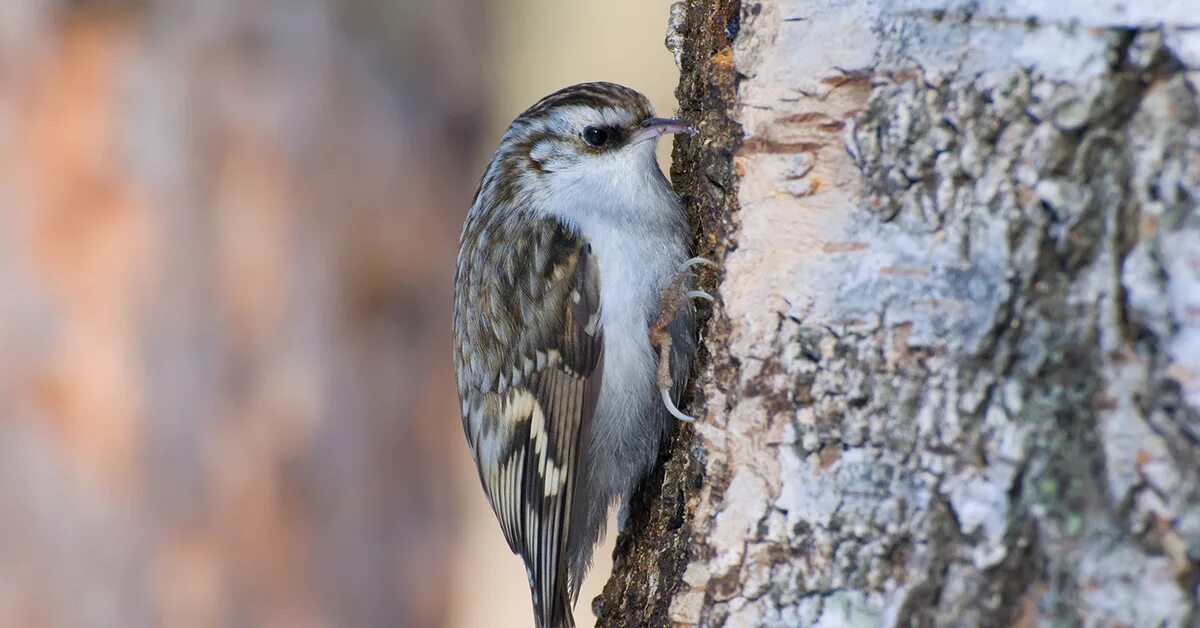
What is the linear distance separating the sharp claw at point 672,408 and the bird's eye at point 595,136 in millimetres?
533

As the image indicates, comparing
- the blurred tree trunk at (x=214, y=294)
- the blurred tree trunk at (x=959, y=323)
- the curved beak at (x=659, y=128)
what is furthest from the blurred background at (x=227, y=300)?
the blurred tree trunk at (x=959, y=323)

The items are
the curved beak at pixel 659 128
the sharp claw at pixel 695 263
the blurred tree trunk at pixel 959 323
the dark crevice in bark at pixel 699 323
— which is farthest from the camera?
the curved beak at pixel 659 128

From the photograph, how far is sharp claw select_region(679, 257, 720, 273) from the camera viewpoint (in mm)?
1790

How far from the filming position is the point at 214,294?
9.21 ft

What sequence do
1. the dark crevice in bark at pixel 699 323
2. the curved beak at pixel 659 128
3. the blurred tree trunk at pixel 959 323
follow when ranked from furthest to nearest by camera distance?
1. the curved beak at pixel 659 128
2. the dark crevice in bark at pixel 699 323
3. the blurred tree trunk at pixel 959 323

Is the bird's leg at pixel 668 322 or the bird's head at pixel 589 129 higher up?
the bird's head at pixel 589 129

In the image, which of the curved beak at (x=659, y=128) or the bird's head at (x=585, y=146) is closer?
the curved beak at (x=659, y=128)

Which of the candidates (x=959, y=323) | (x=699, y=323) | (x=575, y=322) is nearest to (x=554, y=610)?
(x=575, y=322)

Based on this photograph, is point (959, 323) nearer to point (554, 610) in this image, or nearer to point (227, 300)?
point (554, 610)

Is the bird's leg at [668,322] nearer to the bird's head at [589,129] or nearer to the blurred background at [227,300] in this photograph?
the bird's head at [589,129]

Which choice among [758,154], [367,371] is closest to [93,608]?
[367,371]

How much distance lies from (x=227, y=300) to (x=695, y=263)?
142 cm

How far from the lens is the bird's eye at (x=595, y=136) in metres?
2.22

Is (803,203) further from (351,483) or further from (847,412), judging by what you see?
(351,483)
